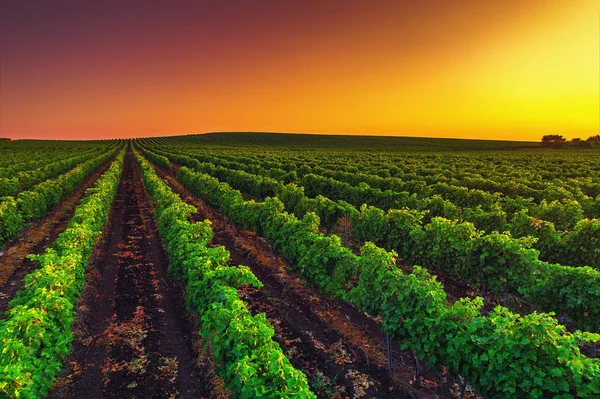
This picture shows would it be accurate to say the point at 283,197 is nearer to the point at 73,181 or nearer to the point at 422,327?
the point at 422,327

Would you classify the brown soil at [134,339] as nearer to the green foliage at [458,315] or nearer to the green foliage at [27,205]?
the green foliage at [27,205]

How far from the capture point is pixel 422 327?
777 cm

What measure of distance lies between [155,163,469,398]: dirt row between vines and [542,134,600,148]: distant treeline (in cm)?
14225

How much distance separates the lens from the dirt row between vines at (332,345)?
8273 millimetres

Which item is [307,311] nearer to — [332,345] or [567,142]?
[332,345]

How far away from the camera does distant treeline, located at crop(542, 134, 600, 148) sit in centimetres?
11938

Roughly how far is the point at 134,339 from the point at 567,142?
159m

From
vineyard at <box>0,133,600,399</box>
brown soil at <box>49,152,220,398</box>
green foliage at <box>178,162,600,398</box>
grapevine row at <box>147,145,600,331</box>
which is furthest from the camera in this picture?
grapevine row at <box>147,145,600,331</box>

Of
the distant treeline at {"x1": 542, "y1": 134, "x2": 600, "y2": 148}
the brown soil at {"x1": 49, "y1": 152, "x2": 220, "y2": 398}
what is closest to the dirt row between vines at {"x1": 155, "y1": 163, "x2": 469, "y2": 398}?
the brown soil at {"x1": 49, "y1": 152, "x2": 220, "y2": 398}

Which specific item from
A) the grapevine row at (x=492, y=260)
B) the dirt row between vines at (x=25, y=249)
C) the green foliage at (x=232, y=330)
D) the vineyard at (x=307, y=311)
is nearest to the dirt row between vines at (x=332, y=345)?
the vineyard at (x=307, y=311)

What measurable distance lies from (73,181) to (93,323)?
25667 mm

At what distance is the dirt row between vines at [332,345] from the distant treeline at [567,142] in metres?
142

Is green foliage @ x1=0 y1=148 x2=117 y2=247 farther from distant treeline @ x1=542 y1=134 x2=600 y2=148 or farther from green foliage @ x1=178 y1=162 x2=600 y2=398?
distant treeline @ x1=542 y1=134 x2=600 y2=148

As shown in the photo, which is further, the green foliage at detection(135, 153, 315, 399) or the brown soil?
the brown soil
